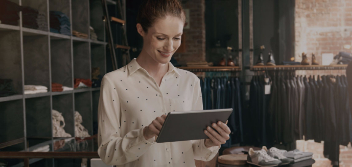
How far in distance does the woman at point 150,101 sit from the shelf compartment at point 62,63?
2.48m

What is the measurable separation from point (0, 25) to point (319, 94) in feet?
12.7

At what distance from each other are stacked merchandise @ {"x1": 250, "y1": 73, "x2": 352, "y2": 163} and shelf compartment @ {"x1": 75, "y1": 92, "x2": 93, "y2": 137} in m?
2.20

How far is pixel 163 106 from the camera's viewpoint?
1.36m

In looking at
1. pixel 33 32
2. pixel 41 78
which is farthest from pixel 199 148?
pixel 41 78

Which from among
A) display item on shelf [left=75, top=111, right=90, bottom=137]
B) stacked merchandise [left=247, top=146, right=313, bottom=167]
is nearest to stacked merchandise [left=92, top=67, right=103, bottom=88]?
display item on shelf [left=75, top=111, right=90, bottom=137]

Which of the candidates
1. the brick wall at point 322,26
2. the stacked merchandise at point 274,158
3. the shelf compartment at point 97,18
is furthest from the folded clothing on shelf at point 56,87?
the brick wall at point 322,26

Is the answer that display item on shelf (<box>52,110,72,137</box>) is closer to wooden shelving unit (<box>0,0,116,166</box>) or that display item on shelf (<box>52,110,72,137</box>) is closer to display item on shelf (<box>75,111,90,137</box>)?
wooden shelving unit (<box>0,0,116,166</box>)

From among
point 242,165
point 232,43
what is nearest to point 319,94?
point 232,43

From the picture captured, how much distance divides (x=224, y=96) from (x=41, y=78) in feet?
8.44

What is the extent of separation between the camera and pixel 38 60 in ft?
10.7

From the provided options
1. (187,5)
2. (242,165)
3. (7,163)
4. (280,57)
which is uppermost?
(187,5)

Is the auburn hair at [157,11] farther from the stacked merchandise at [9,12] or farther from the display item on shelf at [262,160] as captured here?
the stacked merchandise at [9,12]

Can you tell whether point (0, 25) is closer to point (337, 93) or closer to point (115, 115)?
point (115, 115)

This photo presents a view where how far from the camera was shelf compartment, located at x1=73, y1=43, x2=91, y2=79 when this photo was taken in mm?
4164
